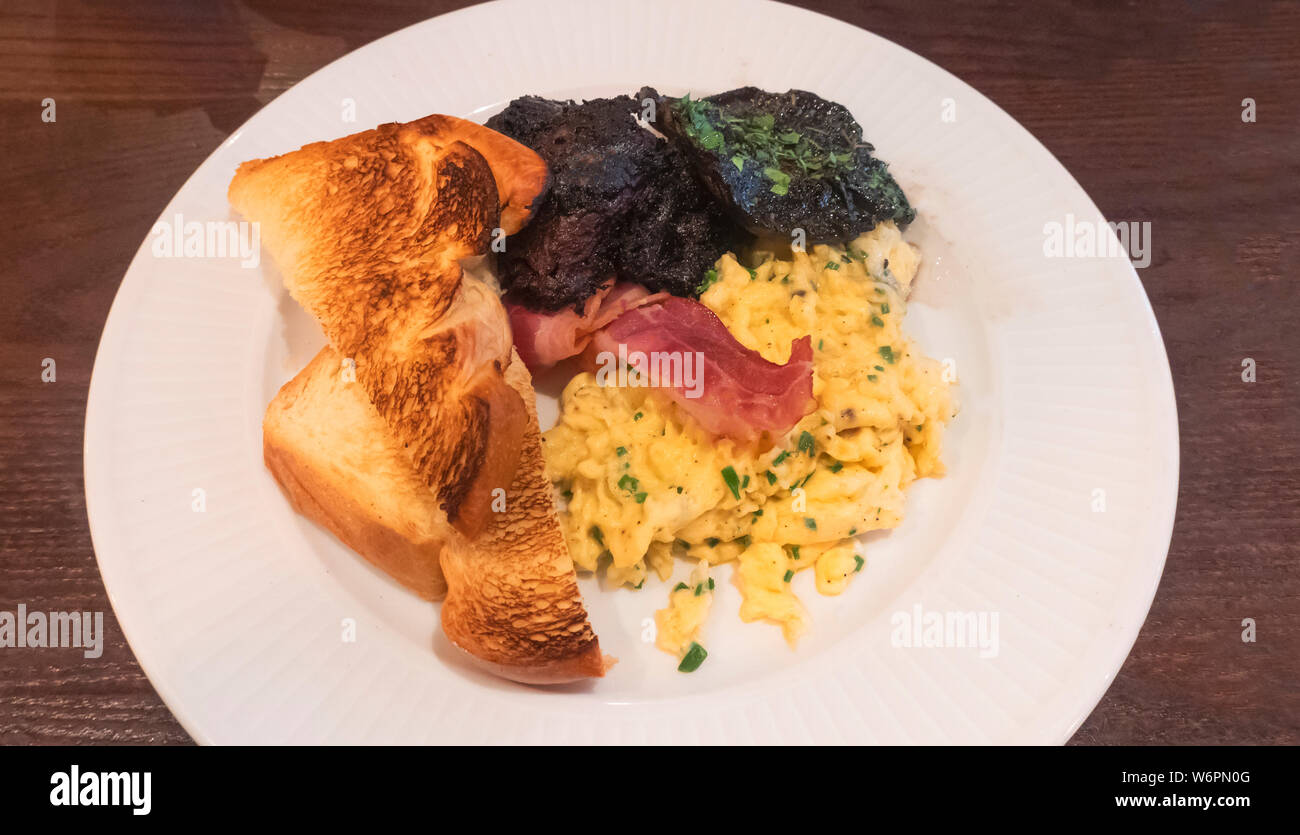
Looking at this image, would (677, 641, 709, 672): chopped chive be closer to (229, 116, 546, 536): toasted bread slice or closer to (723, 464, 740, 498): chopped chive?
(723, 464, 740, 498): chopped chive

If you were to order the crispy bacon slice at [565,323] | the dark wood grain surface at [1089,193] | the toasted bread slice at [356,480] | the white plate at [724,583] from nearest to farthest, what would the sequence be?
the white plate at [724,583] → the toasted bread slice at [356,480] → the dark wood grain surface at [1089,193] → the crispy bacon slice at [565,323]

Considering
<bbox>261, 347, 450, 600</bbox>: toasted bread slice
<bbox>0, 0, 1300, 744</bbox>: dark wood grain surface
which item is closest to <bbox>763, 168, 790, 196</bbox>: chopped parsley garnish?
<bbox>261, 347, 450, 600</bbox>: toasted bread slice

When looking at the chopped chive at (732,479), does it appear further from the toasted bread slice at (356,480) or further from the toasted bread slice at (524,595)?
the toasted bread slice at (356,480)

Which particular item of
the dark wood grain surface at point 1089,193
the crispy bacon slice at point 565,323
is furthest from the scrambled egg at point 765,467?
the dark wood grain surface at point 1089,193

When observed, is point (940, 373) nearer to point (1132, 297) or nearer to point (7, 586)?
point (1132, 297)

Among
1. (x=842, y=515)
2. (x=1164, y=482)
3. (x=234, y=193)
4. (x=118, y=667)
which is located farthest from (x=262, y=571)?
(x=1164, y=482)
